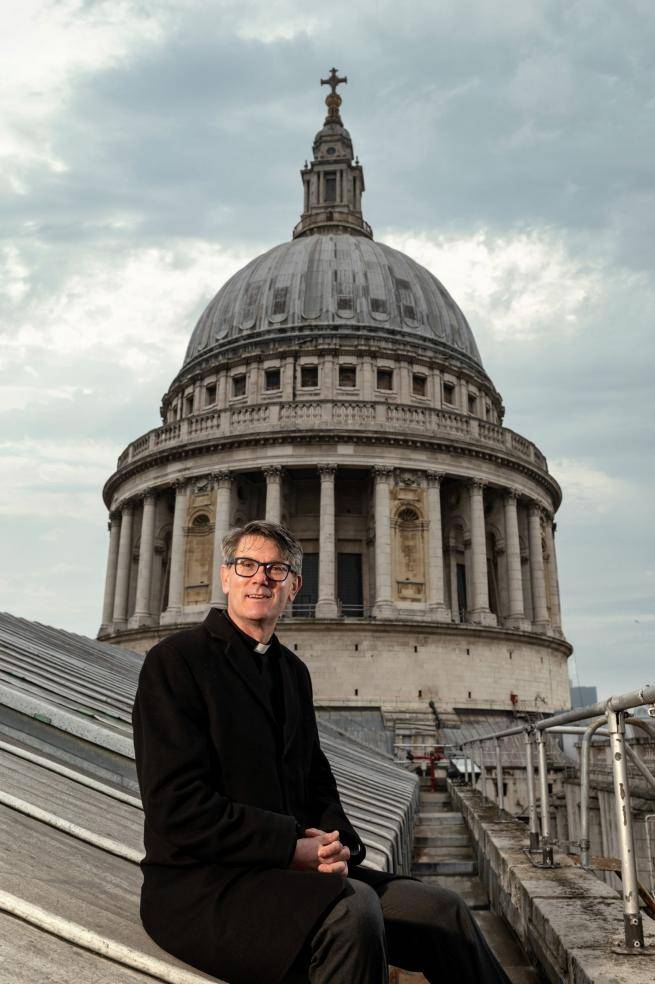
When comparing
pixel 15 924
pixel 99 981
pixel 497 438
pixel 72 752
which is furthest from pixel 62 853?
pixel 497 438

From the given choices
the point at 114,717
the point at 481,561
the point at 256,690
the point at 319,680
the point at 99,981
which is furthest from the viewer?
the point at 481,561

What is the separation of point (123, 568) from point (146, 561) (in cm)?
253

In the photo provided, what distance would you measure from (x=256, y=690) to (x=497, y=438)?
36.1m

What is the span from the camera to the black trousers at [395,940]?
2869 mm

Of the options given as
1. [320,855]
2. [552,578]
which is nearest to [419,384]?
[552,578]

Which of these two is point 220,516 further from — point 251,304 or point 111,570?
point 251,304

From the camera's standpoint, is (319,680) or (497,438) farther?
(497,438)

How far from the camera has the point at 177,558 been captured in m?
36.5

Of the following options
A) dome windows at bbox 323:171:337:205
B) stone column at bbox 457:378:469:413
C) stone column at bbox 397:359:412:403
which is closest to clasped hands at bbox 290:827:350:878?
stone column at bbox 397:359:412:403

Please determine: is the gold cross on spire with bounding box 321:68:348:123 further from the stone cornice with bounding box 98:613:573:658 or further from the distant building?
the stone cornice with bounding box 98:613:573:658

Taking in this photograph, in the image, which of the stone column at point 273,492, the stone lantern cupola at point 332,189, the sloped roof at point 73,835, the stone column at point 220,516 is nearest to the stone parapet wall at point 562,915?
the sloped roof at point 73,835

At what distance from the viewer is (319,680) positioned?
32094mm

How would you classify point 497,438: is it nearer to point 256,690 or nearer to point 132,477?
point 132,477

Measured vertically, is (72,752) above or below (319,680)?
below
